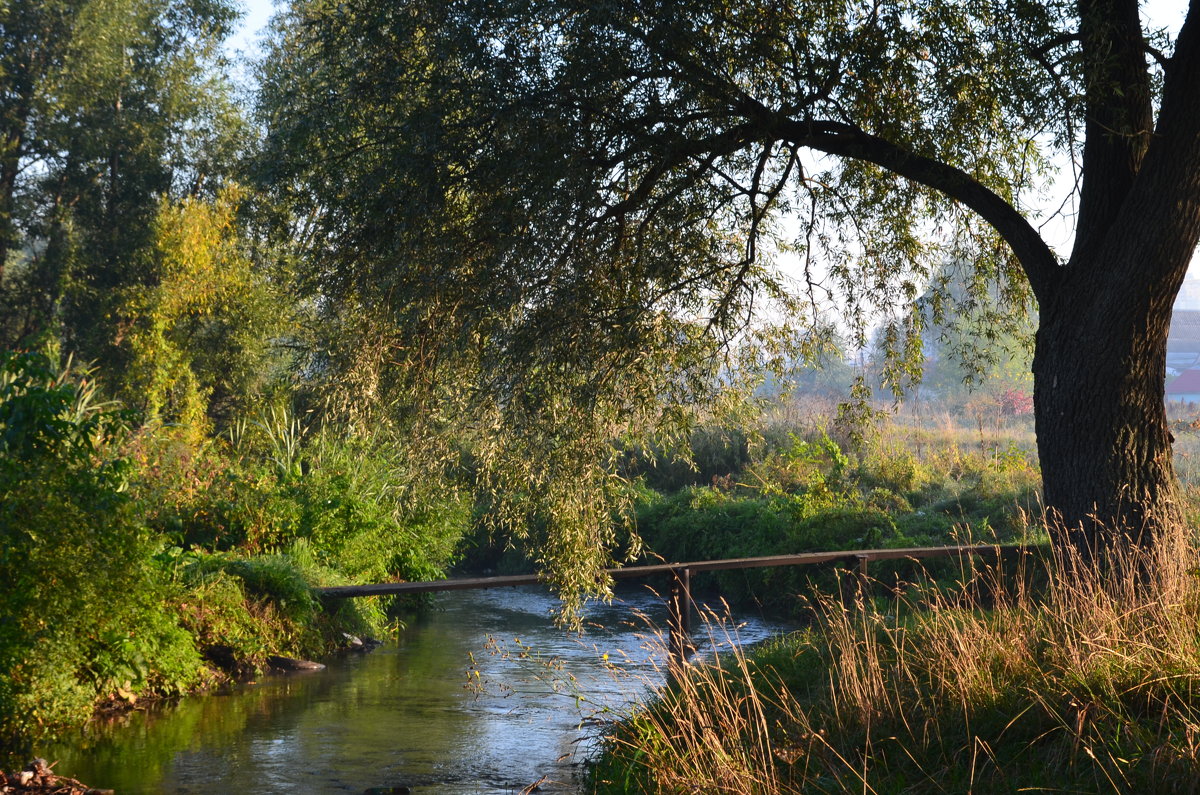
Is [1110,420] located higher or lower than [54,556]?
higher

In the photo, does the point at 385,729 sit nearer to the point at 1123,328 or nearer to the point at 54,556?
the point at 54,556

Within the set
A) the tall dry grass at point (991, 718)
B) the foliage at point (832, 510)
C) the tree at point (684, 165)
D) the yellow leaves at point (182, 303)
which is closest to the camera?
the tall dry grass at point (991, 718)

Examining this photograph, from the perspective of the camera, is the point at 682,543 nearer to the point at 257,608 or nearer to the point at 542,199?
the point at 257,608

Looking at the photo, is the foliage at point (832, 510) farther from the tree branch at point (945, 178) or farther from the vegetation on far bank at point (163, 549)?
the tree branch at point (945, 178)

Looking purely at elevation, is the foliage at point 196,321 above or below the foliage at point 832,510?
above

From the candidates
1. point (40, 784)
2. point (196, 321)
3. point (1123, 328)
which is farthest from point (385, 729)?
point (196, 321)

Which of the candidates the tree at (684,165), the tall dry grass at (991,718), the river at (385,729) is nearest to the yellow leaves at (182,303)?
the river at (385,729)

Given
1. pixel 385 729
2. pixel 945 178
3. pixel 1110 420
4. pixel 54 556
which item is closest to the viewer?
pixel 1110 420

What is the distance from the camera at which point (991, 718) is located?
5.05 meters

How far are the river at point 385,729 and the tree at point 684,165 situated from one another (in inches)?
87.9

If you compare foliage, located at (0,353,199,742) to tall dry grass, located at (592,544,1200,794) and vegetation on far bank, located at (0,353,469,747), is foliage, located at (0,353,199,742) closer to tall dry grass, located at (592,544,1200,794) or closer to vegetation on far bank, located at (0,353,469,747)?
vegetation on far bank, located at (0,353,469,747)

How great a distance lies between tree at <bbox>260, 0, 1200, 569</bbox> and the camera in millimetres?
6801

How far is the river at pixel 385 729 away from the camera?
24.9ft

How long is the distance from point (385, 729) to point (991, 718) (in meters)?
5.73
